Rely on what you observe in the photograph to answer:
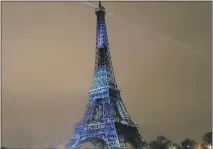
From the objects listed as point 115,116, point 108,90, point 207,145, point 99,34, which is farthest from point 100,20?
point 207,145

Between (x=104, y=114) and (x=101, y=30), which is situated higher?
(x=101, y=30)

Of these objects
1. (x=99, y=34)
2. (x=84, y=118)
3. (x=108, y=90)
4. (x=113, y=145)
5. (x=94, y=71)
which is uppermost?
(x=99, y=34)

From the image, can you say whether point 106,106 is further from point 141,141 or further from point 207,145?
point 207,145

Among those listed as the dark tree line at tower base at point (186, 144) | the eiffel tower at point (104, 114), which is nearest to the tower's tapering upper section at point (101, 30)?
the eiffel tower at point (104, 114)

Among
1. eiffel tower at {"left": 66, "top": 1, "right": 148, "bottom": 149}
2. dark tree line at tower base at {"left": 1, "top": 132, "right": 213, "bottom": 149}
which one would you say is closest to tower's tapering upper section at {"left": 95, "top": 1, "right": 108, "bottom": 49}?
eiffel tower at {"left": 66, "top": 1, "right": 148, "bottom": 149}

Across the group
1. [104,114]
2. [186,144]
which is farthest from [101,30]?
[186,144]

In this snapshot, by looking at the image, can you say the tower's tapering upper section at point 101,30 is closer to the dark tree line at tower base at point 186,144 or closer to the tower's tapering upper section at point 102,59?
the tower's tapering upper section at point 102,59

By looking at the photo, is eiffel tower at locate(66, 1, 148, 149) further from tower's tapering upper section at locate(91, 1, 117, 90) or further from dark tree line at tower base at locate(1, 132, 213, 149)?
dark tree line at tower base at locate(1, 132, 213, 149)

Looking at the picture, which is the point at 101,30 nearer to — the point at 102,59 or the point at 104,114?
the point at 102,59
